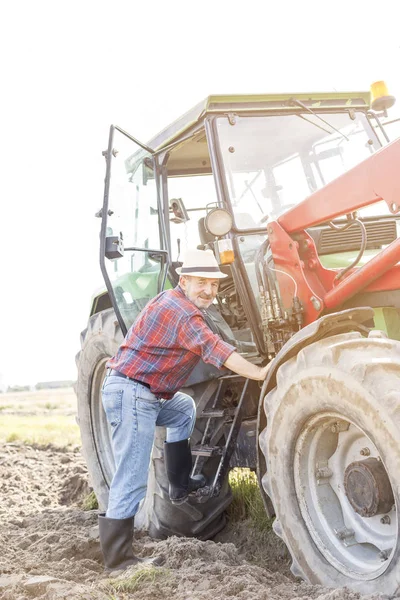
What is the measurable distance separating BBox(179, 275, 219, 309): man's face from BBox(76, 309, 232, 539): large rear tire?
39.4 inches

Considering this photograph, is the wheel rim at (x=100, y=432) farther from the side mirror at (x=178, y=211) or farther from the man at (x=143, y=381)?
the man at (x=143, y=381)

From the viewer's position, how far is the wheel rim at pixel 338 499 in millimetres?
3107

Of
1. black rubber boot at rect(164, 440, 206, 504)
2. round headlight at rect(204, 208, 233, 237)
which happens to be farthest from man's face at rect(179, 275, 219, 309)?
black rubber boot at rect(164, 440, 206, 504)

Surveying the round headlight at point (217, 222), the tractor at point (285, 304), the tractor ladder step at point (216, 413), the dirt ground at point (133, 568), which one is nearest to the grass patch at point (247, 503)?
the dirt ground at point (133, 568)

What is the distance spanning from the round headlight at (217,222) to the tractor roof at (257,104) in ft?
Answer: 2.69

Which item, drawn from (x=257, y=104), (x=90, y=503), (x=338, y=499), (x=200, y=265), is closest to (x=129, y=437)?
(x=200, y=265)

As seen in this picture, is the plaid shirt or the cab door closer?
the plaid shirt

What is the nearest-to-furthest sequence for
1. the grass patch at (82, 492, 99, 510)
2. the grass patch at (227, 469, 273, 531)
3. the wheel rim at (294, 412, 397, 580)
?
1. the wheel rim at (294, 412, 397, 580)
2. the grass patch at (227, 469, 273, 531)
3. the grass patch at (82, 492, 99, 510)

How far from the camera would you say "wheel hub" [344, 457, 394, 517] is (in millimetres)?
2990

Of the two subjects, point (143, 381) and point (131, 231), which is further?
point (131, 231)

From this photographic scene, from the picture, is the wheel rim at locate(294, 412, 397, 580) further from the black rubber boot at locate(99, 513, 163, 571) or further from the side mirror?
the side mirror

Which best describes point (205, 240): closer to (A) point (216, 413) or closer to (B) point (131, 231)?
(B) point (131, 231)

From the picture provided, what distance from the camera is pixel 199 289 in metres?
3.97

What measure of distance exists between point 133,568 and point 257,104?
2886mm
